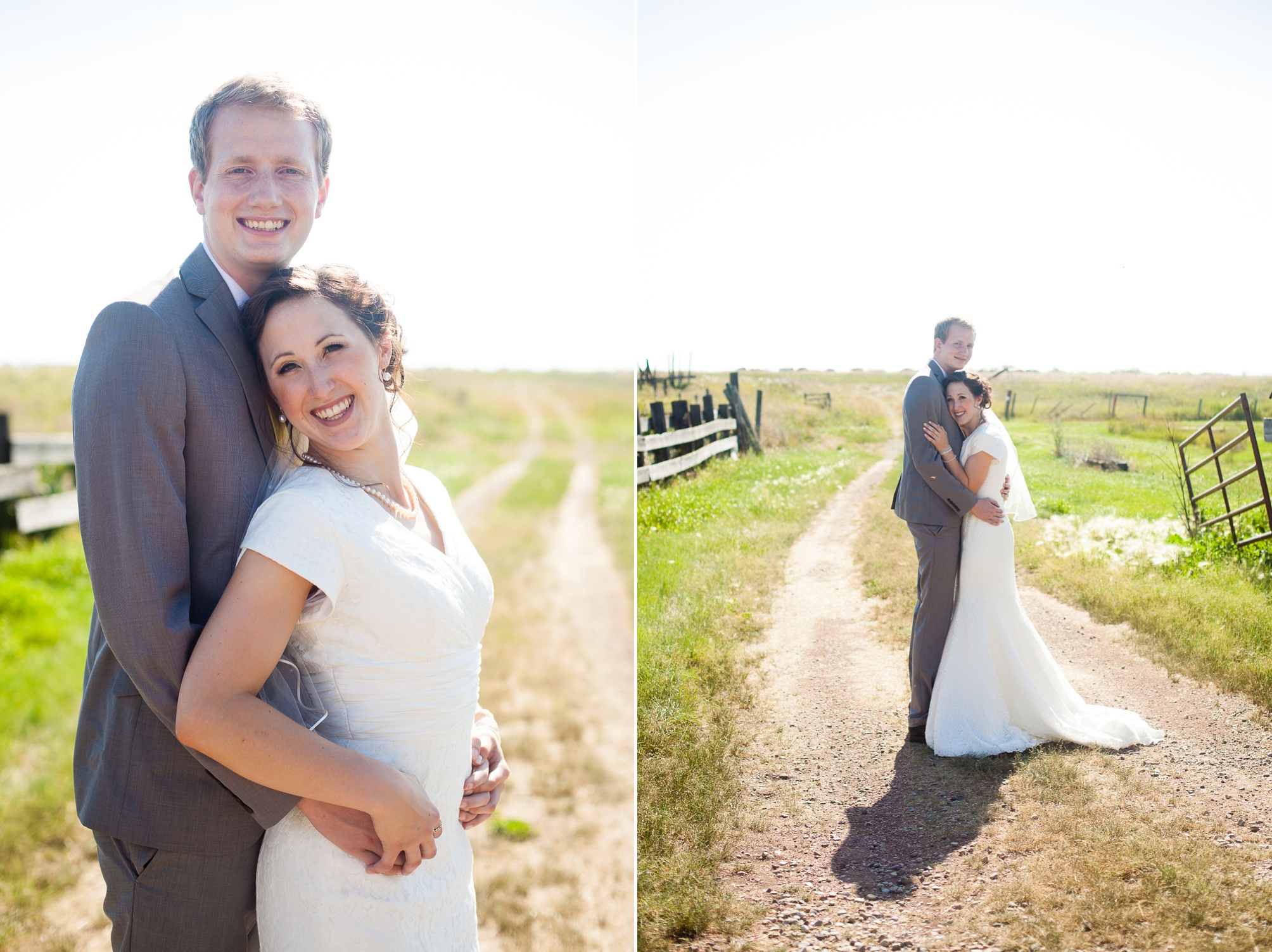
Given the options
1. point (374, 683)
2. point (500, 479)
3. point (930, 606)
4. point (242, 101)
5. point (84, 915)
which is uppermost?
point (242, 101)

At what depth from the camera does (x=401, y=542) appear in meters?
1.27

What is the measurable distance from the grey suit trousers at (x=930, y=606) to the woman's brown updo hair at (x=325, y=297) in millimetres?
1523

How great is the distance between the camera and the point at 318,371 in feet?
4.19

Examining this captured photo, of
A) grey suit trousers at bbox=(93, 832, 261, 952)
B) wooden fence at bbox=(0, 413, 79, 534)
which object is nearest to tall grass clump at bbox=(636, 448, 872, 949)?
grey suit trousers at bbox=(93, 832, 261, 952)

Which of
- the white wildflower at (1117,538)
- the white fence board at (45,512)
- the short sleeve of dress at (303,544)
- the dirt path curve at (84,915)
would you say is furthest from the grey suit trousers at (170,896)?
the white fence board at (45,512)

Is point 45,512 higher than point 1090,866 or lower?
Answer: higher

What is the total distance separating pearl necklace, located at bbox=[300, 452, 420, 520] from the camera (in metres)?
1.29

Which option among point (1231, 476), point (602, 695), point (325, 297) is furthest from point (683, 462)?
point (602, 695)

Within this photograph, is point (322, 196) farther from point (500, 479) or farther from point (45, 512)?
point (500, 479)

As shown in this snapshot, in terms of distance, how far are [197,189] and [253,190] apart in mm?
151

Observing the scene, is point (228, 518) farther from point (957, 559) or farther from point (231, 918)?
point (957, 559)

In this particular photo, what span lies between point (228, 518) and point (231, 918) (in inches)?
25.0

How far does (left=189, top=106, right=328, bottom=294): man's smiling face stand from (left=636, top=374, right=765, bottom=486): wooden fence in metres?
1.43

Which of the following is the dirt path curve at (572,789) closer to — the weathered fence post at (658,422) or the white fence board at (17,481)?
the weathered fence post at (658,422)
